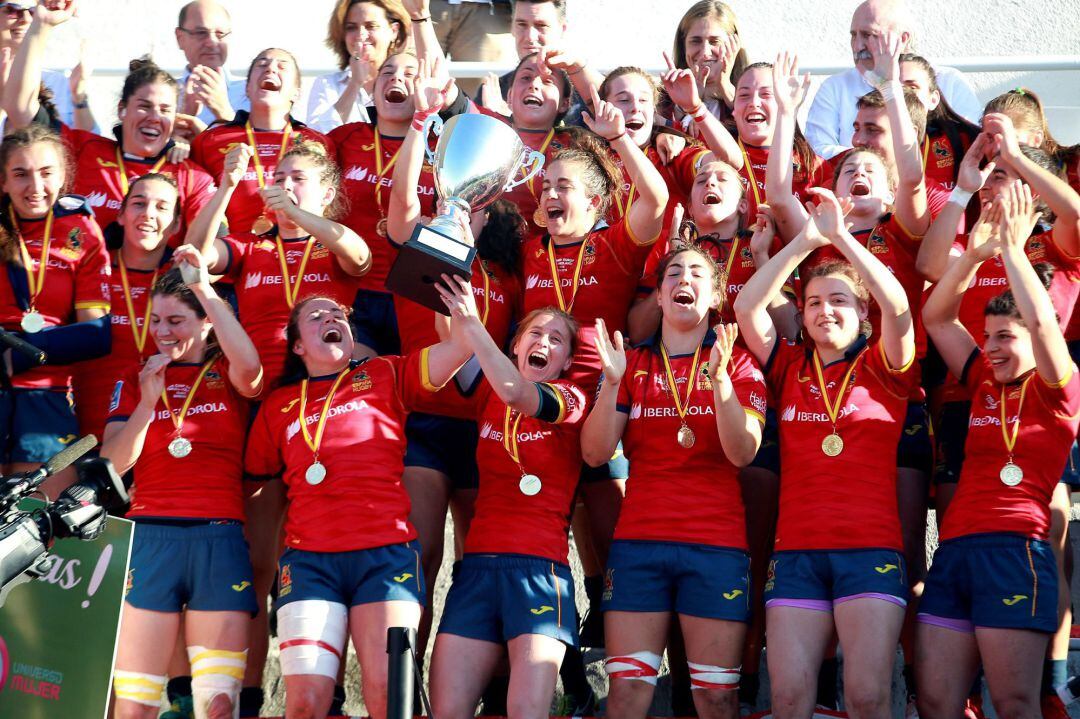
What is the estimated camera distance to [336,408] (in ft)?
15.5

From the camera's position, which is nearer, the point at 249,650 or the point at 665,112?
the point at 249,650

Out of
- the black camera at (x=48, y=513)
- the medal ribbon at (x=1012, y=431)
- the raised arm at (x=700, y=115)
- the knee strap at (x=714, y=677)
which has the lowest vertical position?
the knee strap at (x=714, y=677)

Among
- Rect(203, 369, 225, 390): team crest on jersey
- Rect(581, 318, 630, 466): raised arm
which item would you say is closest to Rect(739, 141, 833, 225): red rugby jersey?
Rect(581, 318, 630, 466): raised arm

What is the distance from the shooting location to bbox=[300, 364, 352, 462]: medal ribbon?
4.65 meters

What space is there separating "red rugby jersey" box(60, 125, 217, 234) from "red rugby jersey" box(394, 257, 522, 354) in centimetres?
92

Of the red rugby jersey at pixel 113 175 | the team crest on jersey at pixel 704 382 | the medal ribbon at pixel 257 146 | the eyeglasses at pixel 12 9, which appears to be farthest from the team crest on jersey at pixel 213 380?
the eyeglasses at pixel 12 9

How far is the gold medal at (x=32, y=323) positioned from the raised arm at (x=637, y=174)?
2079 millimetres

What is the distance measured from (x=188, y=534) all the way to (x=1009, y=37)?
22.9ft

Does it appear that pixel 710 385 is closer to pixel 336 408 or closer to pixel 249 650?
pixel 336 408

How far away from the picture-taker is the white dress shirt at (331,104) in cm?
656

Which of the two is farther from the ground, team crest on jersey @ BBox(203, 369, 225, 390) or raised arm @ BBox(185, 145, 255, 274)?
raised arm @ BBox(185, 145, 255, 274)

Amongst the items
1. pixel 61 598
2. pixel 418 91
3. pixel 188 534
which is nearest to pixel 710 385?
pixel 418 91

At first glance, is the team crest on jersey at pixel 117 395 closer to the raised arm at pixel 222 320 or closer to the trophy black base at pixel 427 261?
the raised arm at pixel 222 320

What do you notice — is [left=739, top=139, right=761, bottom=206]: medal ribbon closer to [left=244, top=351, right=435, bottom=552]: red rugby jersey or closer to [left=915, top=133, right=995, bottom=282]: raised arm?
[left=915, top=133, right=995, bottom=282]: raised arm
